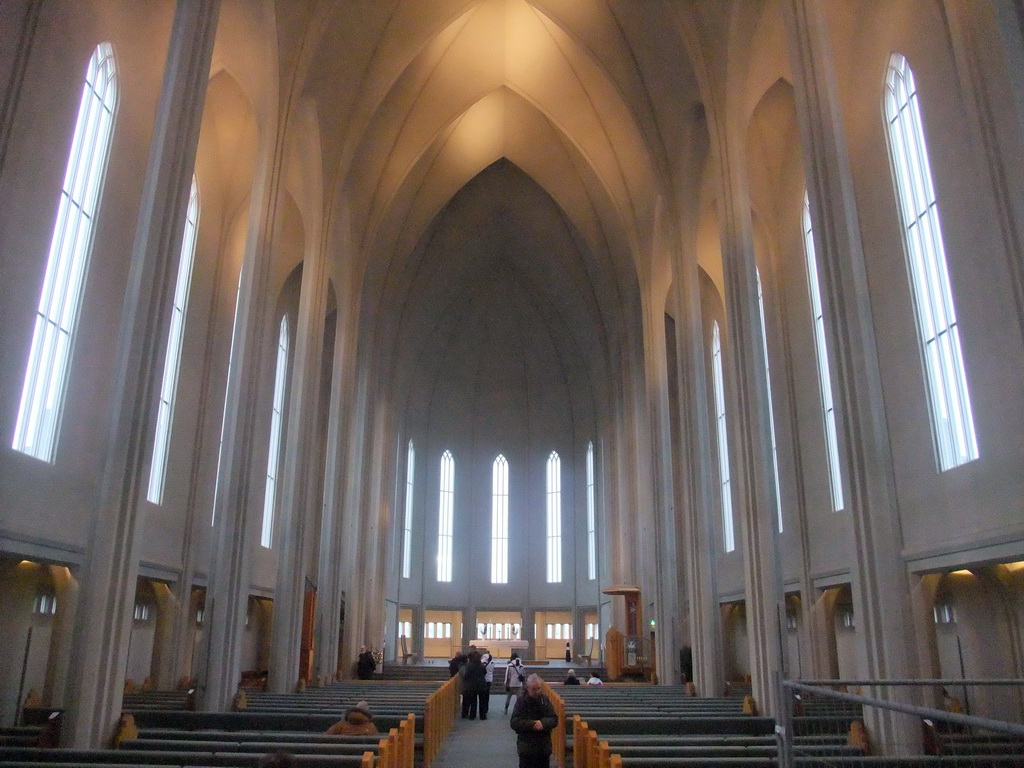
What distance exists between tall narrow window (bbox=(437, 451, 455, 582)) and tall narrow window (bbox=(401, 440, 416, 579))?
153cm

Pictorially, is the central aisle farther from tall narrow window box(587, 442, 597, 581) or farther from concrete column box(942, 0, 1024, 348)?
tall narrow window box(587, 442, 597, 581)

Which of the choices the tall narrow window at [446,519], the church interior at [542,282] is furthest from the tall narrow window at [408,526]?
the tall narrow window at [446,519]

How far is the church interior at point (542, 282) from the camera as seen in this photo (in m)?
10.3

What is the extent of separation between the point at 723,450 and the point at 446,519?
16849 millimetres

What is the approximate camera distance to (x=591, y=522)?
3638cm

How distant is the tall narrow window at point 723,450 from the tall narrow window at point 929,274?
1073 cm

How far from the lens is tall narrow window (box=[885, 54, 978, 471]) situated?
38.9 feet

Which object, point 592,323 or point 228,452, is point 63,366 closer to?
point 228,452

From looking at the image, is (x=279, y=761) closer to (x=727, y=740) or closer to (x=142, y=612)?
(x=727, y=740)

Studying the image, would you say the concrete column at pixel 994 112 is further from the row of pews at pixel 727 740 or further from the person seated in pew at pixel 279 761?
the person seated in pew at pixel 279 761

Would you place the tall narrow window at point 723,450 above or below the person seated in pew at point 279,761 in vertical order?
above

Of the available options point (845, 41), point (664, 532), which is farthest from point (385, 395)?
point (845, 41)

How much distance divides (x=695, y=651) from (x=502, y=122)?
17.9 meters

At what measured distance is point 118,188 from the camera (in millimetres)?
14438
